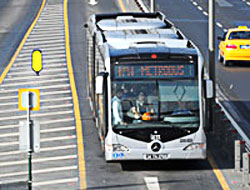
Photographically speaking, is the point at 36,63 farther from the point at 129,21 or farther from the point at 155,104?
the point at 155,104

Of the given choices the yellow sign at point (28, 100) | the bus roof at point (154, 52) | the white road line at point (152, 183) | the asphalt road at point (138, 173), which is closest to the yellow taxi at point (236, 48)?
the asphalt road at point (138, 173)

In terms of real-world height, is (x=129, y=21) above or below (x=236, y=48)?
above

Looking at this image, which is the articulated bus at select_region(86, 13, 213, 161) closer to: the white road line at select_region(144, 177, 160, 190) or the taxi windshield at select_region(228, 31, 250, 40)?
the white road line at select_region(144, 177, 160, 190)

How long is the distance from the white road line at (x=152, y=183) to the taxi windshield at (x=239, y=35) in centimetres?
1705

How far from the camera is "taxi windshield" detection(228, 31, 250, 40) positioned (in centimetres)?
3688

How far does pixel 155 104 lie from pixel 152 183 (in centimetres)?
191

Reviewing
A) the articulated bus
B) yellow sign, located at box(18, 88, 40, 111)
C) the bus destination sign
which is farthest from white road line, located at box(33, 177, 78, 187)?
yellow sign, located at box(18, 88, 40, 111)

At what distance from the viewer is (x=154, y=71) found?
2117cm

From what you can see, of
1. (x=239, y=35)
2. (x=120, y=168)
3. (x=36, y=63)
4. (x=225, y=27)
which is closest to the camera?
(x=120, y=168)

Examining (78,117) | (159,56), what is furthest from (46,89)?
(159,56)

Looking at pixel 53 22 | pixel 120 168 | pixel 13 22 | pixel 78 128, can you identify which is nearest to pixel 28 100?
pixel 120 168

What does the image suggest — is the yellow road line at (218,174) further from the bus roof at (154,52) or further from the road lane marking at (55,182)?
the road lane marking at (55,182)

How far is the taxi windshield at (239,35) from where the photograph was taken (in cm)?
3688

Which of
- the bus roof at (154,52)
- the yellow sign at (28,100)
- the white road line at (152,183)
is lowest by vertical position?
the white road line at (152,183)
